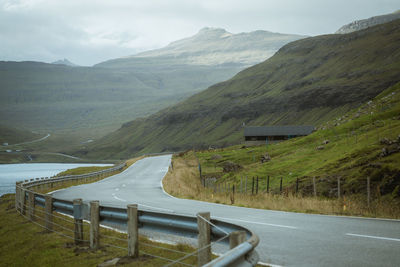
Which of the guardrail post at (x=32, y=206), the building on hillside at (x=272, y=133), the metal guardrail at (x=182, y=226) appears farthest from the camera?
the building on hillside at (x=272, y=133)

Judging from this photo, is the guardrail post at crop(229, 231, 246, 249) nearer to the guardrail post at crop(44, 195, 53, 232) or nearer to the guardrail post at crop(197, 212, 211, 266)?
the guardrail post at crop(197, 212, 211, 266)

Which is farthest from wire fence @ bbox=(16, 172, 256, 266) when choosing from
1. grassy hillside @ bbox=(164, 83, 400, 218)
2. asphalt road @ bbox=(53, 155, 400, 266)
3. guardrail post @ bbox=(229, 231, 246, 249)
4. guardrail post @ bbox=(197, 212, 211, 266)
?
grassy hillside @ bbox=(164, 83, 400, 218)

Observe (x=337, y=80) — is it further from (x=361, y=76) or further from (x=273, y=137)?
(x=273, y=137)

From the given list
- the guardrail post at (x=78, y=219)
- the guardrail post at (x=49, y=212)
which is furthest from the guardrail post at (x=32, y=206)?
the guardrail post at (x=78, y=219)

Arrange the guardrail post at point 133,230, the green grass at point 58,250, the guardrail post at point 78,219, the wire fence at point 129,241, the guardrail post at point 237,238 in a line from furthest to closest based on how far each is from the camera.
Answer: the guardrail post at point 78,219 → the green grass at point 58,250 → the guardrail post at point 133,230 → the wire fence at point 129,241 → the guardrail post at point 237,238

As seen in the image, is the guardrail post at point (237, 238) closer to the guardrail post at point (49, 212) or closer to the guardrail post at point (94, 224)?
the guardrail post at point (94, 224)

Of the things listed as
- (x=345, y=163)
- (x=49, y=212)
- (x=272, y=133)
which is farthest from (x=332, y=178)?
(x=272, y=133)

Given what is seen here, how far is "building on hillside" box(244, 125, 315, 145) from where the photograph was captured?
4331 inches

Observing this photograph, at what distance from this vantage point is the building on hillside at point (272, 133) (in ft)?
361

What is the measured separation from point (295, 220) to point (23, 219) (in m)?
9.58

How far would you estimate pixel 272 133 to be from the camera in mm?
110188

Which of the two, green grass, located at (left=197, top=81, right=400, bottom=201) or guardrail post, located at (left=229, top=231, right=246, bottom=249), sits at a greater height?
guardrail post, located at (left=229, top=231, right=246, bottom=249)

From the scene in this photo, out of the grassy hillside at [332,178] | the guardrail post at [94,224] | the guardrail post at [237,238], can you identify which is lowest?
the grassy hillside at [332,178]

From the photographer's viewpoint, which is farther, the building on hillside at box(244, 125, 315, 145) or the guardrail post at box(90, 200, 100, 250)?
the building on hillside at box(244, 125, 315, 145)
